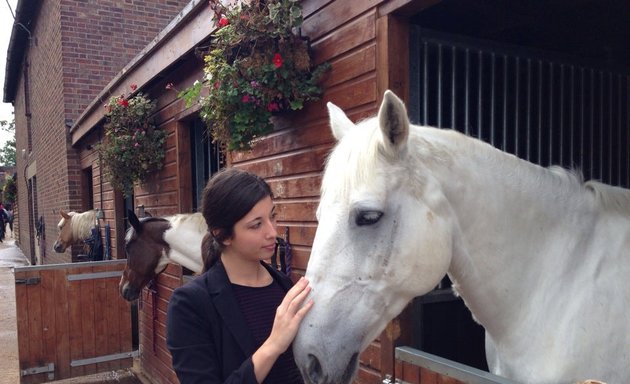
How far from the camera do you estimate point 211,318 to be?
1416 mm

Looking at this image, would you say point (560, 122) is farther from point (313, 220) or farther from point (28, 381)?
point (28, 381)

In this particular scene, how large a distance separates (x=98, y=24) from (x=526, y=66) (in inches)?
344

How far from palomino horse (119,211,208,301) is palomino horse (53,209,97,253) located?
152 inches

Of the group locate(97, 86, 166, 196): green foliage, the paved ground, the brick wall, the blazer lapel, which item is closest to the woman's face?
the blazer lapel

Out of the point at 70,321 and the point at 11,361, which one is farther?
the point at 11,361

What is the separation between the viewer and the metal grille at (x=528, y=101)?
243cm

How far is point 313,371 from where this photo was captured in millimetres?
1341

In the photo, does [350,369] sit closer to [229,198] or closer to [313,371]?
[313,371]

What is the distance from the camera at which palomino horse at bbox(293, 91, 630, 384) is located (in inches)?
54.9

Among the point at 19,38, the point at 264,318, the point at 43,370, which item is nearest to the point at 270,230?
the point at 264,318

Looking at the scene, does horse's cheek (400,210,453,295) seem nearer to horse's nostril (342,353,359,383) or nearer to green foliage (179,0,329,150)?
horse's nostril (342,353,359,383)

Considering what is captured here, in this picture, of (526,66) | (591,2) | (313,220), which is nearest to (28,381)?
(313,220)

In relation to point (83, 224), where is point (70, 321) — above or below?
below

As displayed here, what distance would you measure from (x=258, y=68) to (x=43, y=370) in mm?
4399
